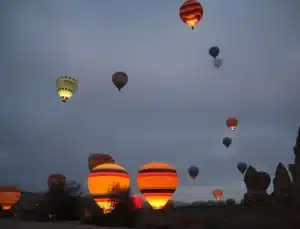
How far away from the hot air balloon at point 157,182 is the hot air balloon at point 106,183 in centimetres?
169

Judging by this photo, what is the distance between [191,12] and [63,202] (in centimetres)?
Answer: 2339

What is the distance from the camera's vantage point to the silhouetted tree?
124ft

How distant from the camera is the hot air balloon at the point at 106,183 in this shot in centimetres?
2806

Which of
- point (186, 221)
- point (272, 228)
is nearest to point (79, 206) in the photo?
point (186, 221)

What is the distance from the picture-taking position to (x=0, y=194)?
50.3 meters

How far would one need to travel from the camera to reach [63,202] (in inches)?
1521

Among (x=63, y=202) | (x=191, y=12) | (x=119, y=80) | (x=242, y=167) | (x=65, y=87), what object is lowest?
(x=63, y=202)

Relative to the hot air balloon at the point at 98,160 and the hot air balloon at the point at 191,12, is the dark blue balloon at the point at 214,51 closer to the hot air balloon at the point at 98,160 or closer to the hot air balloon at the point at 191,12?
the hot air balloon at the point at 191,12

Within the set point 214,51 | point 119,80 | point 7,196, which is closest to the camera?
point 119,80

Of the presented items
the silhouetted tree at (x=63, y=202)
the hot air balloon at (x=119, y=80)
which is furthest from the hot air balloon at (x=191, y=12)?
the silhouetted tree at (x=63, y=202)

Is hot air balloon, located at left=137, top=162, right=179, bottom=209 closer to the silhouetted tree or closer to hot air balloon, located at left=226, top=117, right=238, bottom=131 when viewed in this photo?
the silhouetted tree

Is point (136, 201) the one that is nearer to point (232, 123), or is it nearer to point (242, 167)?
point (232, 123)

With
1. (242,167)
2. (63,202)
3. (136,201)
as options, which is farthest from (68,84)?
(242,167)

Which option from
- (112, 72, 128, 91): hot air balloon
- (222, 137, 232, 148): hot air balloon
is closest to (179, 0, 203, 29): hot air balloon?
(112, 72, 128, 91): hot air balloon
